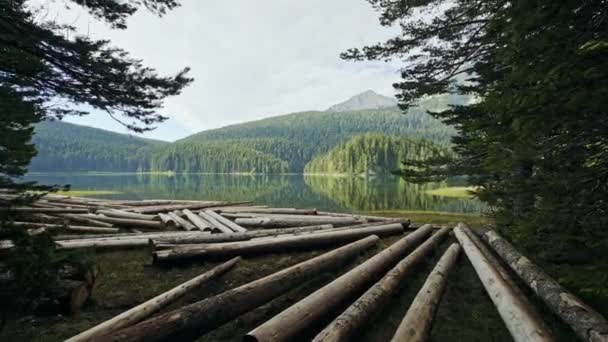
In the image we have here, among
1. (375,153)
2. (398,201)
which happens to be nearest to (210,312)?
(398,201)

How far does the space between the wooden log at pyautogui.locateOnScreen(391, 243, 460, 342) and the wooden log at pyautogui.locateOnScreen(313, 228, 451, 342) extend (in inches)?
17.6

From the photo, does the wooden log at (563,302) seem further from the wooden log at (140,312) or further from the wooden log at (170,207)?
the wooden log at (170,207)

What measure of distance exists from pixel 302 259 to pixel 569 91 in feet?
18.8

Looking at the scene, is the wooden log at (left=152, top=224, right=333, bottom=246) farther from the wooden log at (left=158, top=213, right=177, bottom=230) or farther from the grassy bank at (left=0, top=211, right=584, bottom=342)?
the wooden log at (left=158, top=213, right=177, bottom=230)

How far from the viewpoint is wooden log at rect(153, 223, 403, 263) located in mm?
6477

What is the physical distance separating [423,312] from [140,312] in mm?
3638

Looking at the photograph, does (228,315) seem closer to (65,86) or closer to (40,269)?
(40,269)

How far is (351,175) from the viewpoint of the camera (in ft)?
414

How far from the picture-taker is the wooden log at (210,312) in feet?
9.77

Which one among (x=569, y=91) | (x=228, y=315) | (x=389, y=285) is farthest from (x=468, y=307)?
(x=228, y=315)

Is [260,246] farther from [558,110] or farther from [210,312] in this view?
[558,110]

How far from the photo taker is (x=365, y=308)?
3898mm

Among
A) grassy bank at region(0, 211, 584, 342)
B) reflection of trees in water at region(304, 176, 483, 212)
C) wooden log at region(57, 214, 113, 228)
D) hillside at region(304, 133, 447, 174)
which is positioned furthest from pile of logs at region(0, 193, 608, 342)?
hillside at region(304, 133, 447, 174)

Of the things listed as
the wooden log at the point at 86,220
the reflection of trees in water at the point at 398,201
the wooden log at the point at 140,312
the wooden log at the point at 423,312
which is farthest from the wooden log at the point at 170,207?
the reflection of trees in water at the point at 398,201
